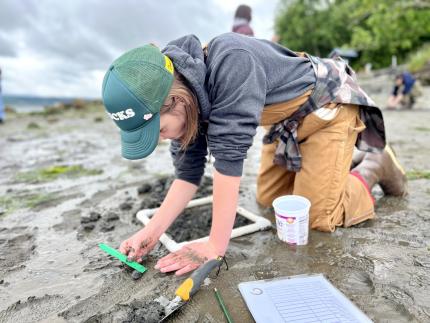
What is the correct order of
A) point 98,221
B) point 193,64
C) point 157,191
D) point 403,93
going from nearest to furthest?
point 193,64, point 98,221, point 157,191, point 403,93

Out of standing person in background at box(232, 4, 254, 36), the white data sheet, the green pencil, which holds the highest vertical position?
standing person in background at box(232, 4, 254, 36)

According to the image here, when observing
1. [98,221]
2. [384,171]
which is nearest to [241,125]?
[98,221]

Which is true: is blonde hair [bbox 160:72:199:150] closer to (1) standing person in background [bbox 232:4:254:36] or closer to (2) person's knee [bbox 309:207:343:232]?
(2) person's knee [bbox 309:207:343:232]

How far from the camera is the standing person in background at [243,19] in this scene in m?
5.03

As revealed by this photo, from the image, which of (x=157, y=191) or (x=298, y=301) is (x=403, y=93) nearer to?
(x=157, y=191)

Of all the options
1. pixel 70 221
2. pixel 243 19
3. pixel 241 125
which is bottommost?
pixel 70 221

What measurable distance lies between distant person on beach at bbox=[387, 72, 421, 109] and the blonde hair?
384 inches

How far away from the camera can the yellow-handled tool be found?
5.59 ft

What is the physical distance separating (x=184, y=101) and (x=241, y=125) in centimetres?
32

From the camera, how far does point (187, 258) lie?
2.10 m

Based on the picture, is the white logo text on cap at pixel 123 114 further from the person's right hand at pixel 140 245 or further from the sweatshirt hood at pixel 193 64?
the person's right hand at pixel 140 245

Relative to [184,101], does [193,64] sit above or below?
above

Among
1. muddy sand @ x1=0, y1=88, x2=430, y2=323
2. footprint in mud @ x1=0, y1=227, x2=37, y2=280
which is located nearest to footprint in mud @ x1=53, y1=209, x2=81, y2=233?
muddy sand @ x1=0, y1=88, x2=430, y2=323

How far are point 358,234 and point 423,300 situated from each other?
78 centimetres
